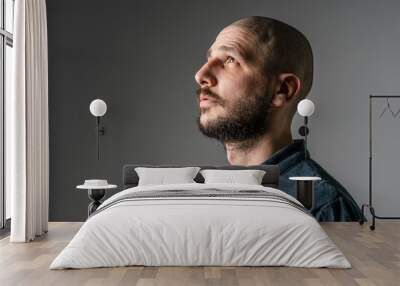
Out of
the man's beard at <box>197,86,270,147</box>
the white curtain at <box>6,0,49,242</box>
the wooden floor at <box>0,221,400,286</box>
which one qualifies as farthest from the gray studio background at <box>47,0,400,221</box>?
the wooden floor at <box>0,221,400,286</box>

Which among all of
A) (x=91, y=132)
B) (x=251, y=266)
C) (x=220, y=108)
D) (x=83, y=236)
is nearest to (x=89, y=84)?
(x=91, y=132)

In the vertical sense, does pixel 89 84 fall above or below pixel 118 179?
above

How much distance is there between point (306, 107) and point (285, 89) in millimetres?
345

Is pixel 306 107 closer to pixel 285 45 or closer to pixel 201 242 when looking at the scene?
pixel 285 45

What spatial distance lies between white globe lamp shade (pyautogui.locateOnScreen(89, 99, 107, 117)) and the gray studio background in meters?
0.31

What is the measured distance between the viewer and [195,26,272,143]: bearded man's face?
721cm

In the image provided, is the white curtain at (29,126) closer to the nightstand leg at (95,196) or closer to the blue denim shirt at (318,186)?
the nightstand leg at (95,196)

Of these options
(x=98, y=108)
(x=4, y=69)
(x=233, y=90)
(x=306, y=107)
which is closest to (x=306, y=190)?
(x=306, y=107)

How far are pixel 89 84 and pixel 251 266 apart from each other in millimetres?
3923

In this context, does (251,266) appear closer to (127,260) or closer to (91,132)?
(127,260)

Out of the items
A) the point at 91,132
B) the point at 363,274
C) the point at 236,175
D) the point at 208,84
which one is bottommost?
the point at 363,274

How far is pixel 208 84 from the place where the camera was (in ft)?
24.5

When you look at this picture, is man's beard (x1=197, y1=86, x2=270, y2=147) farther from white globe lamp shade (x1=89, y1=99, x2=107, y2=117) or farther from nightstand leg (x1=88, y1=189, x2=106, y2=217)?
nightstand leg (x1=88, y1=189, x2=106, y2=217)

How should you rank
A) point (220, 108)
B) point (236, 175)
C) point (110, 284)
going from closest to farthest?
point (110, 284)
point (236, 175)
point (220, 108)
